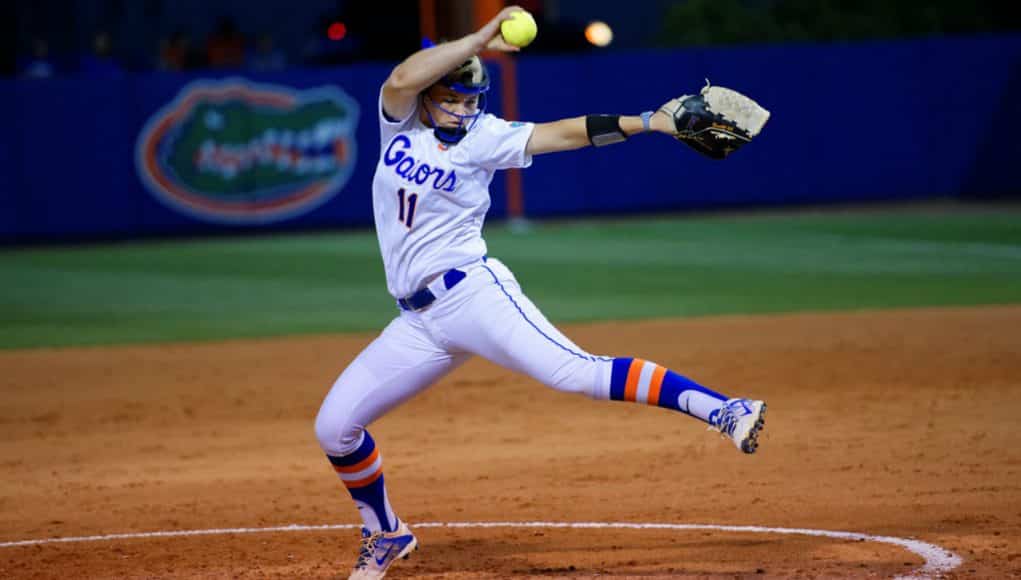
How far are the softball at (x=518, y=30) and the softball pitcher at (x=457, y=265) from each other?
0.10ft

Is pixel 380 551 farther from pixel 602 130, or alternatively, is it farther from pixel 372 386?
pixel 602 130

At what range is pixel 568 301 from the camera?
13.7 meters

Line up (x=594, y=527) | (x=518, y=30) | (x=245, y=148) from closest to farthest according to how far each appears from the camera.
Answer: (x=518, y=30) → (x=594, y=527) → (x=245, y=148)

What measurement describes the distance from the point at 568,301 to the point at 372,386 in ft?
27.5

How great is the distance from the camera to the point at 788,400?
901 centimetres

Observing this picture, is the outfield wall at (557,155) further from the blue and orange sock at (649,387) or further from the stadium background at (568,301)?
the blue and orange sock at (649,387)

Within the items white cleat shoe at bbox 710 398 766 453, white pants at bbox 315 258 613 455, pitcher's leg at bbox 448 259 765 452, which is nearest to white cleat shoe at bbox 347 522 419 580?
white pants at bbox 315 258 613 455

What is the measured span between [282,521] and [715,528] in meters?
1.97

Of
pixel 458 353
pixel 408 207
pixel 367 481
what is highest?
pixel 408 207

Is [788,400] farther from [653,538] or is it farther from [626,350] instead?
[653,538]

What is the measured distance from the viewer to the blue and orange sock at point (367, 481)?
5.52 metres

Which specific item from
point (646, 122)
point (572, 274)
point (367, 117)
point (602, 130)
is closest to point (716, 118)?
point (646, 122)

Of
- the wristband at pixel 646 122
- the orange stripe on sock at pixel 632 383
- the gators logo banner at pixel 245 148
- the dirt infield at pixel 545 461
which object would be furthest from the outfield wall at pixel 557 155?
the orange stripe on sock at pixel 632 383

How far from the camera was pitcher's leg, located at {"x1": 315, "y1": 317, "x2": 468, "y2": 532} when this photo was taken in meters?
5.38
